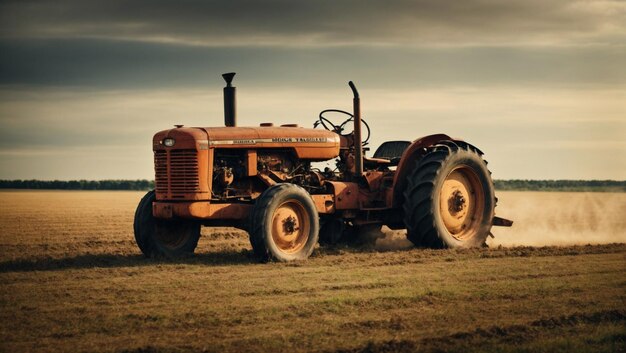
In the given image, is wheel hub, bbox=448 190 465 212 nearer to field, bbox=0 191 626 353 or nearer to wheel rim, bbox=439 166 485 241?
wheel rim, bbox=439 166 485 241

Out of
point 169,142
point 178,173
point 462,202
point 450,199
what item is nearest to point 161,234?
point 178,173

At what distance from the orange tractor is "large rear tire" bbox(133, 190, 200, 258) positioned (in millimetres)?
16

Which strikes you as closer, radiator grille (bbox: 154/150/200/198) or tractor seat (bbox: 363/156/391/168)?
radiator grille (bbox: 154/150/200/198)

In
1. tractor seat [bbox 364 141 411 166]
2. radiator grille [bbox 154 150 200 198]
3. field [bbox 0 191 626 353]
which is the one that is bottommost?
field [bbox 0 191 626 353]

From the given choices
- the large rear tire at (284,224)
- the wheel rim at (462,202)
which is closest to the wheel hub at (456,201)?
the wheel rim at (462,202)

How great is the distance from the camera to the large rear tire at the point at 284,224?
40.0 ft

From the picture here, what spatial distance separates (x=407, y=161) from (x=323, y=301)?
585 centimetres

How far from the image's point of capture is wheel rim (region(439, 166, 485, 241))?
14.5 meters

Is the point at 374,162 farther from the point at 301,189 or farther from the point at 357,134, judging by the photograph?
the point at 301,189

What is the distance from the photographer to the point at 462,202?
575 inches

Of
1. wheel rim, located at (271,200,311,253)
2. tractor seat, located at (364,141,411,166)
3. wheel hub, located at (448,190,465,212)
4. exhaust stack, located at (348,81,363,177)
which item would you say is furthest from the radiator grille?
wheel hub, located at (448,190,465,212)

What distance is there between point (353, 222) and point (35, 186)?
236 feet

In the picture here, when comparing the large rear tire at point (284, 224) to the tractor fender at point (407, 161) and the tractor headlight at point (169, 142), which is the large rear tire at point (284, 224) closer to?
the tractor headlight at point (169, 142)

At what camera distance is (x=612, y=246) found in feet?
48.1
